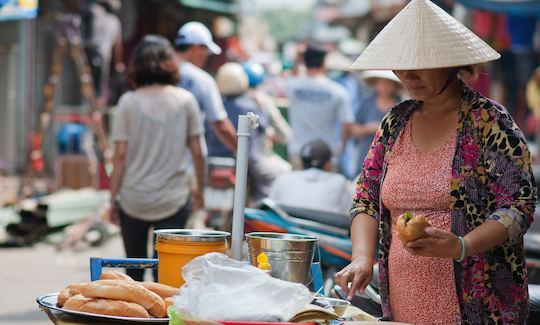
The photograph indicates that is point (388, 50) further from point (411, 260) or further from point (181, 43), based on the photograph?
point (181, 43)

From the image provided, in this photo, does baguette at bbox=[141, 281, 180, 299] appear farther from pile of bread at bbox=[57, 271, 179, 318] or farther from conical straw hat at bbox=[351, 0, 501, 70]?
conical straw hat at bbox=[351, 0, 501, 70]

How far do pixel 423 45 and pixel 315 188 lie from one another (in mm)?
4647

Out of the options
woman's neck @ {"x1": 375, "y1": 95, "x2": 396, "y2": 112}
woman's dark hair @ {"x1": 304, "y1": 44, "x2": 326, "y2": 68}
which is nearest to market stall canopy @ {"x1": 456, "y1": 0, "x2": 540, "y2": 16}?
woman's dark hair @ {"x1": 304, "y1": 44, "x2": 326, "y2": 68}

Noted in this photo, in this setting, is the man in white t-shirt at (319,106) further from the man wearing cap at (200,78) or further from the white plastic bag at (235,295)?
the white plastic bag at (235,295)

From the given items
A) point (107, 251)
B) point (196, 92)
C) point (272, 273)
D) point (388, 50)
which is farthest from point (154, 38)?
point (107, 251)

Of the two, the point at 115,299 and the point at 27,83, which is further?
the point at 27,83

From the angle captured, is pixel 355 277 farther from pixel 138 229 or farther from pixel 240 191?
pixel 138 229

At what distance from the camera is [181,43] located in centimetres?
819

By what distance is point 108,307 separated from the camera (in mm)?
3100

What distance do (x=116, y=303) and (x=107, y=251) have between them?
8.26m

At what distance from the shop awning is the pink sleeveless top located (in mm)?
17806

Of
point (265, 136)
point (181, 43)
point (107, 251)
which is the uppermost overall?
point (181, 43)

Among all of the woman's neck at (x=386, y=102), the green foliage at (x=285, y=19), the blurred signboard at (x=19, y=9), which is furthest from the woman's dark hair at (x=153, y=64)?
the green foliage at (x=285, y=19)

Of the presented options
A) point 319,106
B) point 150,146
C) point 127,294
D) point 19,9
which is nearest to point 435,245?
point 127,294
